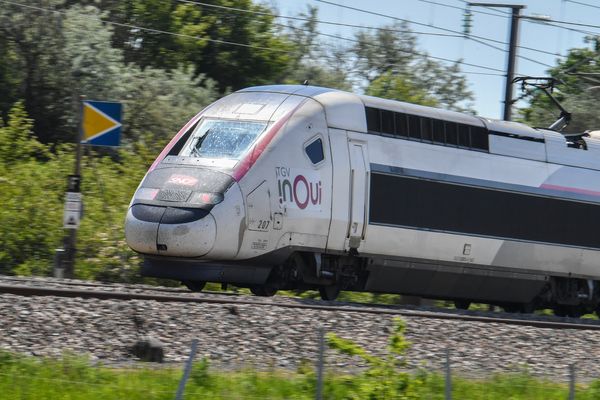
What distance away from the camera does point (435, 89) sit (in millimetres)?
53594

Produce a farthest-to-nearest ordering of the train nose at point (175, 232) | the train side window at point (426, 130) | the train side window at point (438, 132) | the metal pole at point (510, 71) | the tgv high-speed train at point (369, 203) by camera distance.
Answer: the metal pole at point (510, 71) < the train side window at point (438, 132) < the train side window at point (426, 130) < the tgv high-speed train at point (369, 203) < the train nose at point (175, 232)

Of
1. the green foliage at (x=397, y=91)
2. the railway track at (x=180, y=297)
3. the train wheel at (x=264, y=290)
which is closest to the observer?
the railway track at (x=180, y=297)

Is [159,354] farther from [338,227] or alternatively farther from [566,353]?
[338,227]

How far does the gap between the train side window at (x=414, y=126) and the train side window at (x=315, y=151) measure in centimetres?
201

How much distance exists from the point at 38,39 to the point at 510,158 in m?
17.2

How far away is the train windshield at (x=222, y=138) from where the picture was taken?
15664 millimetres

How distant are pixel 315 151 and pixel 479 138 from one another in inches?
146

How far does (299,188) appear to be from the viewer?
15828mm

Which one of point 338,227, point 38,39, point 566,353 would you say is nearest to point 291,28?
point 38,39

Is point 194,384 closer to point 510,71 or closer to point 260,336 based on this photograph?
point 260,336

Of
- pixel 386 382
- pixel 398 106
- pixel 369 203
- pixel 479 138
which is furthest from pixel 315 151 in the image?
pixel 386 382

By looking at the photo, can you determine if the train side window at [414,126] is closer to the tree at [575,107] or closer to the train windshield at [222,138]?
the train windshield at [222,138]

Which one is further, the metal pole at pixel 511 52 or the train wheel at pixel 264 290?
the metal pole at pixel 511 52

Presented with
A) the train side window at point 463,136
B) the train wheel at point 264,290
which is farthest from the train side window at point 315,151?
the train side window at point 463,136
